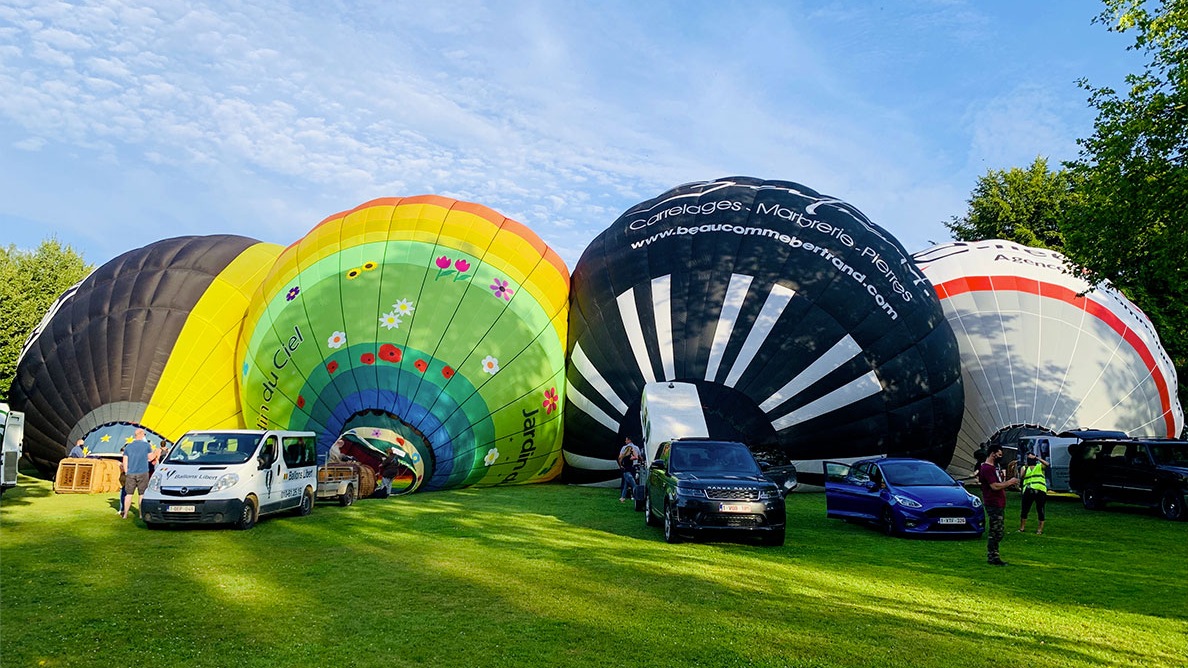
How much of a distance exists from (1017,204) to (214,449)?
3561 centimetres

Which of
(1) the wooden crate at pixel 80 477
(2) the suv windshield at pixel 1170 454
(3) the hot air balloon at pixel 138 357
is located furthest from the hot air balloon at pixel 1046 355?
(1) the wooden crate at pixel 80 477

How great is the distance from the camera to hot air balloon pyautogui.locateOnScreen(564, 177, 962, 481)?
55.8 feet

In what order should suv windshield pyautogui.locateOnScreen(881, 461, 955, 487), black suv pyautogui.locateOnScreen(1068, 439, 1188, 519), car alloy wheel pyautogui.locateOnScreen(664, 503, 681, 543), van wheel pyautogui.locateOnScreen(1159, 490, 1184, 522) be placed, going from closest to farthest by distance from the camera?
car alloy wheel pyautogui.locateOnScreen(664, 503, 681, 543)
suv windshield pyautogui.locateOnScreen(881, 461, 955, 487)
van wheel pyautogui.locateOnScreen(1159, 490, 1184, 522)
black suv pyautogui.locateOnScreen(1068, 439, 1188, 519)

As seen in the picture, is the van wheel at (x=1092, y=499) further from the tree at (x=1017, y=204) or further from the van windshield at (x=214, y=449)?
the tree at (x=1017, y=204)

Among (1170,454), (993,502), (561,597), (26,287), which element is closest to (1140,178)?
(1170,454)

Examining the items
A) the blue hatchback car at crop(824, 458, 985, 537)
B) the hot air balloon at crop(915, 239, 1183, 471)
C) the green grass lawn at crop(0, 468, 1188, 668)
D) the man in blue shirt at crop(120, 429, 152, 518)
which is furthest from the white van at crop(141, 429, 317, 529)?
the hot air balloon at crop(915, 239, 1183, 471)

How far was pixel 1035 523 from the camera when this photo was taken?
14.6m

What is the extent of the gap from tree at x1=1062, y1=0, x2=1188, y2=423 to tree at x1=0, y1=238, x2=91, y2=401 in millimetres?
30112

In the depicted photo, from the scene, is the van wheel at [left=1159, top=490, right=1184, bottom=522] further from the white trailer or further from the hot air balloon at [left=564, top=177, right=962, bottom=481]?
the white trailer

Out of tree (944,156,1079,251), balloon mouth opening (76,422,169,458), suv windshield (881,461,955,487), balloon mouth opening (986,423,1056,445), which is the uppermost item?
tree (944,156,1079,251)

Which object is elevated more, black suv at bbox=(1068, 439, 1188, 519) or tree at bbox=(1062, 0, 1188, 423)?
tree at bbox=(1062, 0, 1188, 423)

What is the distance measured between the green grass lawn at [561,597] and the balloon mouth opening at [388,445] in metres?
3.45

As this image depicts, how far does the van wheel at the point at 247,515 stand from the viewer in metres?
12.3

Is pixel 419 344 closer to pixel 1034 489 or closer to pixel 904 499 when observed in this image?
pixel 904 499
